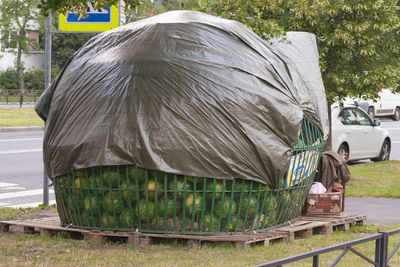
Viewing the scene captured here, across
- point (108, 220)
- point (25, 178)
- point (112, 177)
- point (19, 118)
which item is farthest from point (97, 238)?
point (19, 118)

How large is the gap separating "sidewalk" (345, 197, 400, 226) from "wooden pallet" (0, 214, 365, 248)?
46.1 inches

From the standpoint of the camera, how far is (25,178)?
1284 cm

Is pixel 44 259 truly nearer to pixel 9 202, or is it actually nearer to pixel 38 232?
pixel 38 232

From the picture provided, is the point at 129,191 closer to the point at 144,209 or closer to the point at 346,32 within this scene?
the point at 144,209

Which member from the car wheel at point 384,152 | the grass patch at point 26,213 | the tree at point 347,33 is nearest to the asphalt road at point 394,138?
the car wheel at point 384,152

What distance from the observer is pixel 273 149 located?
→ 6949 mm

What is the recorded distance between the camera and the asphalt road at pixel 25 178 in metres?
10.2

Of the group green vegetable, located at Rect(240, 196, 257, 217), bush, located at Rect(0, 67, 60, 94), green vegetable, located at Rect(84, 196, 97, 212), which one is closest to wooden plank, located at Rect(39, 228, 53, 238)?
green vegetable, located at Rect(84, 196, 97, 212)

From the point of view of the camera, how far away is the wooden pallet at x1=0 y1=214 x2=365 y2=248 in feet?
22.0

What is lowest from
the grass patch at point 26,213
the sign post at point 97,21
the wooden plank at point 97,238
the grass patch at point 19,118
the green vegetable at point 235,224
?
the grass patch at point 26,213

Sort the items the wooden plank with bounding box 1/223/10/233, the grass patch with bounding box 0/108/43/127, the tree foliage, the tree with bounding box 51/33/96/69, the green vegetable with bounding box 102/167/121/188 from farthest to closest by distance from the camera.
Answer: the tree with bounding box 51/33/96/69
the grass patch with bounding box 0/108/43/127
the tree foliage
the wooden plank with bounding box 1/223/10/233
the green vegetable with bounding box 102/167/121/188

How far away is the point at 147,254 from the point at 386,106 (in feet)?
108

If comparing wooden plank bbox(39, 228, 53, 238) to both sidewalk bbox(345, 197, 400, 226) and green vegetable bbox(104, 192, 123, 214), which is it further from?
sidewalk bbox(345, 197, 400, 226)

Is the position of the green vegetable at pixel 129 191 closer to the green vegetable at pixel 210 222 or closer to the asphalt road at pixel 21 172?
the green vegetable at pixel 210 222
